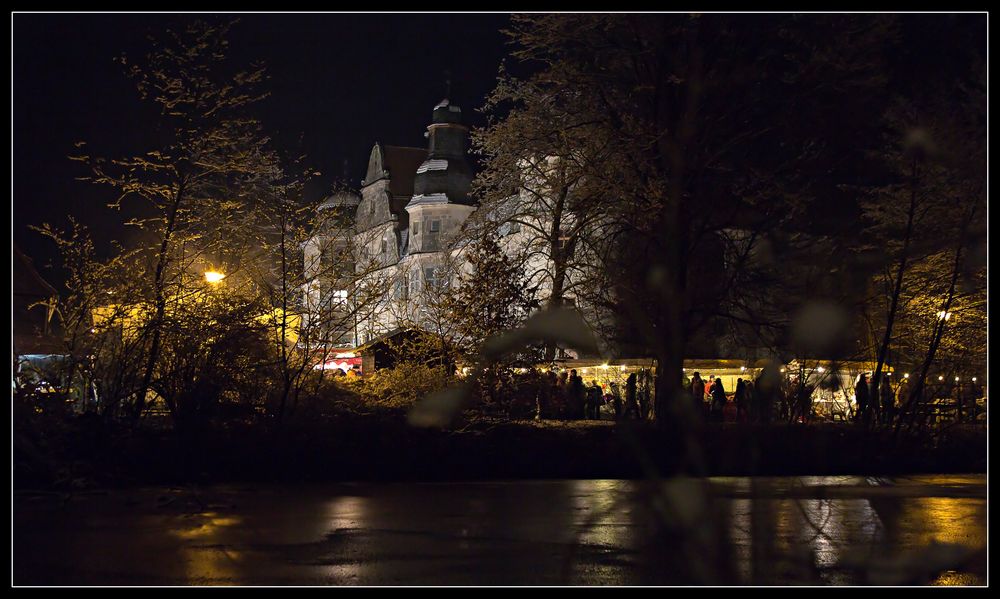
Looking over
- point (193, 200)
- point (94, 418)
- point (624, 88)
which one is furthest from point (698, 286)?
point (94, 418)

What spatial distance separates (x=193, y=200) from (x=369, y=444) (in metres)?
5.78

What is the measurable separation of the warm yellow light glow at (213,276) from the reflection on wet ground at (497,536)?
517 cm

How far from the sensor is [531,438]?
20.8 metres

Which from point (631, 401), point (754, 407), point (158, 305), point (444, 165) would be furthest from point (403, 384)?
point (444, 165)

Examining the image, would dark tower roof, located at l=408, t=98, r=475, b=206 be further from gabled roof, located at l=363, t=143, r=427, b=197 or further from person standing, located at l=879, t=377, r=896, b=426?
person standing, located at l=879, t=377, r=896, b=426

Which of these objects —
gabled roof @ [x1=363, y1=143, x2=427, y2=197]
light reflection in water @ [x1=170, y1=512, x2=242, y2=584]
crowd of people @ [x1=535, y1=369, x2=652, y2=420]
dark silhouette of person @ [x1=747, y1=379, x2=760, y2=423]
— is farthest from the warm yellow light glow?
gabled roof @ [x1=363, y1=143, x2=427, y2=197]

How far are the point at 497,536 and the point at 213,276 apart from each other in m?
10.5

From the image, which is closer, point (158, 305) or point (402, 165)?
point (158, 305)

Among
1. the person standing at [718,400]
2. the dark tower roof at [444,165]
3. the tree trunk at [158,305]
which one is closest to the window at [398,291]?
the tree trunk at [158,305]

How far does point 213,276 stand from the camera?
69.3 ft

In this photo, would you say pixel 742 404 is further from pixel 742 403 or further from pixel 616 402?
pixel 616 402

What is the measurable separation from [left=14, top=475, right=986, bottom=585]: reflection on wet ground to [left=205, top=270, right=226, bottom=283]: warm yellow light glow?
5.17 m
